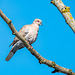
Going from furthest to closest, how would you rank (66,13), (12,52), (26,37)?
(26,37) → (12,52) → (66,13)

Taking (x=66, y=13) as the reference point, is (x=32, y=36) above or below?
above

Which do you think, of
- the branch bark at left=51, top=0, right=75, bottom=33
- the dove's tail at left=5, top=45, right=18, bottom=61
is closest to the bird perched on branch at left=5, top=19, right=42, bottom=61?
the dove's tail at left=5, top=45, right=18, bottom=61

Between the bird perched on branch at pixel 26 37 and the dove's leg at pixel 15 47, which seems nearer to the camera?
the dove's leg at pixel 15 47

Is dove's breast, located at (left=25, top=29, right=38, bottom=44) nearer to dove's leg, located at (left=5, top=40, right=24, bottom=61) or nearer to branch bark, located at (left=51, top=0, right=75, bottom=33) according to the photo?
dove's leg, located at (left=5, top=40, right=24, bottom=61)

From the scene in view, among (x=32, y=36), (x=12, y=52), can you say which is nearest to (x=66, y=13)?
(x=32, y=36)

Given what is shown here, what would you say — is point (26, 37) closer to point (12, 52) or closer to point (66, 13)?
point (12, 52)

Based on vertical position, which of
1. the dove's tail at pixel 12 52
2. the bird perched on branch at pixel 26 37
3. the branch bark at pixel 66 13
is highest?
the bird perched on branch at pixel 26 37

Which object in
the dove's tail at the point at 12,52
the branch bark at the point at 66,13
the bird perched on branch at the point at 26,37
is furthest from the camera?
the bird perched on branch at the point at 26,37

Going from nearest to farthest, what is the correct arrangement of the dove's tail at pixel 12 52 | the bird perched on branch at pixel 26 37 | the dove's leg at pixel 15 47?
the dove's tail at pixel 12 52, the dove's leg at pixel 15 47, the bird perched on branch at pixel 26 37

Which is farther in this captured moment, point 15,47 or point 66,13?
point 15,47

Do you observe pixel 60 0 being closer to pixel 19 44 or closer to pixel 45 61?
pixel 45 61

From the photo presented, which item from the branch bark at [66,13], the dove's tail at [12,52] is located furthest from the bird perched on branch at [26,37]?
the branch bark at [66,13]

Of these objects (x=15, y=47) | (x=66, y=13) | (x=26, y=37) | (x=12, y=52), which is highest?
(x=26, y=37)

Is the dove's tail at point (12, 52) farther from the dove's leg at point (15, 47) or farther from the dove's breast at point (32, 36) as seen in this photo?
the dove's breast at point (32, 36)
